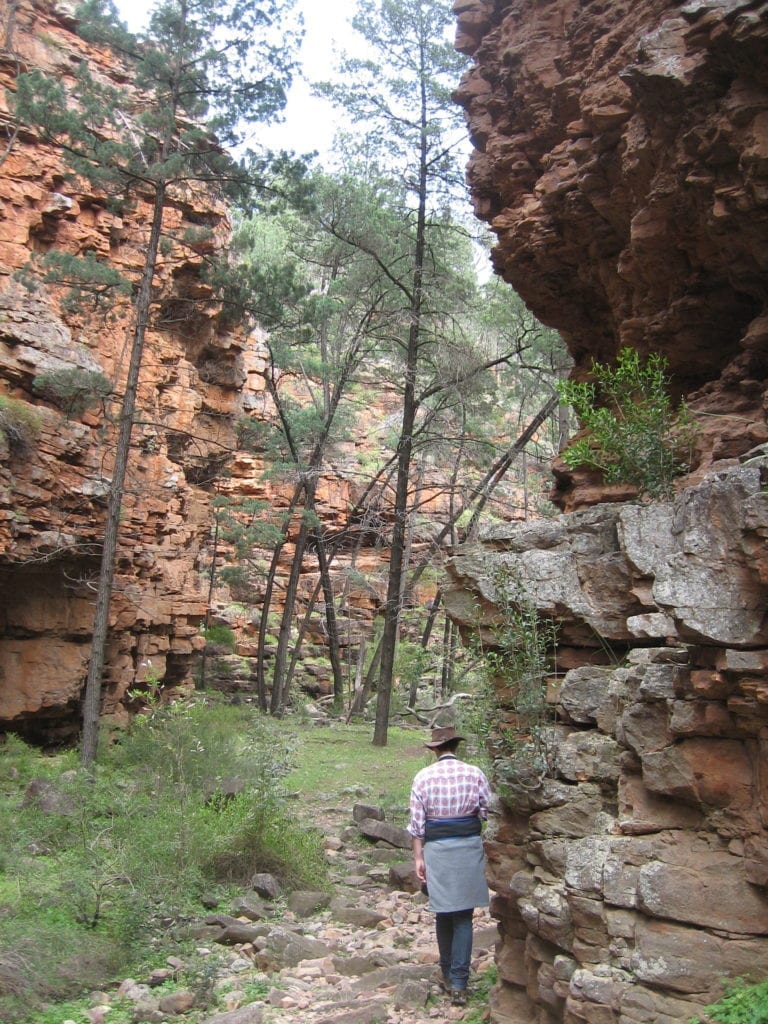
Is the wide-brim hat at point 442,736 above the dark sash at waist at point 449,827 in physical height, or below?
above

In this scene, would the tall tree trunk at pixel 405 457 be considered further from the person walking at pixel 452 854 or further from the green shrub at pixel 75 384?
the person walking at pixel 452 854

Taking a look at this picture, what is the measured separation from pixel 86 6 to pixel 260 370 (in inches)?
522

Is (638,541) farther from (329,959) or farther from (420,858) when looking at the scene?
(329,959)

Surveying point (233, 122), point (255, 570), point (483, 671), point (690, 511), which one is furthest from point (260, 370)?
point (690, 511)

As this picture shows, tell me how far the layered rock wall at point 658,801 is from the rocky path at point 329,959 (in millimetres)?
864

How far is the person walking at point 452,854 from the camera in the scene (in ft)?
18.8

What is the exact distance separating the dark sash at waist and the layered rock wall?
13.3 inches

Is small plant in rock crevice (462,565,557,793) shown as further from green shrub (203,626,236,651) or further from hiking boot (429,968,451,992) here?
green shrub (203,626,236,651)

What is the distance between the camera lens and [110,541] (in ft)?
41.3

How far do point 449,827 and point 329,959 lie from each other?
1703 millimetres

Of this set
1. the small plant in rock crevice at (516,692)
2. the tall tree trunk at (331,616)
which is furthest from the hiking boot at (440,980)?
the tall tree trunk at (331,616)

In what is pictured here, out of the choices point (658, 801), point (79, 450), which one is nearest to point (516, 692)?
point (658, 801)

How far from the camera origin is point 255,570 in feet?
86.6

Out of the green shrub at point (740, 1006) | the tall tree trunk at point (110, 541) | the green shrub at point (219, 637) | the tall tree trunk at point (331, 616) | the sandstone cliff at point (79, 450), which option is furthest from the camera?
the green shrub at point (219, 637)
